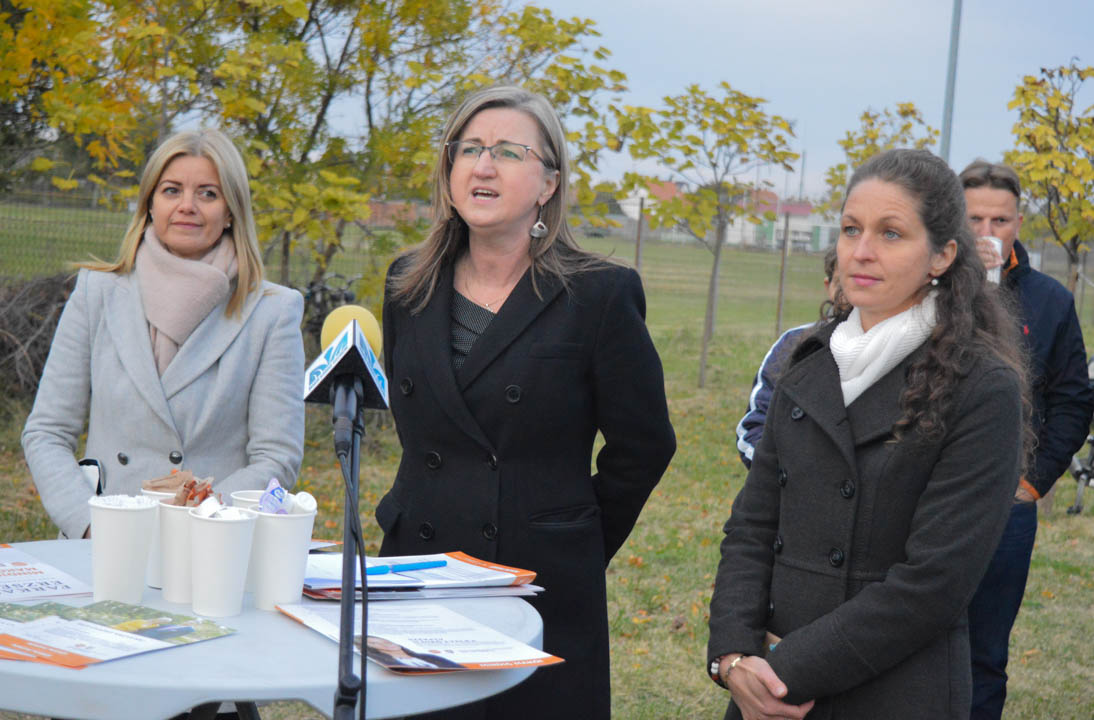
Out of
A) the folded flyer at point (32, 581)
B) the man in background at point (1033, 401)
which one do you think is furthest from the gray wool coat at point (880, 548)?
the man in background at point (1033, 401)

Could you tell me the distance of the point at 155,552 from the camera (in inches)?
91.0

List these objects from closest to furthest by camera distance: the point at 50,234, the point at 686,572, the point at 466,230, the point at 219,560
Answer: the point at 219,560, the point at 466,230, the point at 686,572, the point at 50,234

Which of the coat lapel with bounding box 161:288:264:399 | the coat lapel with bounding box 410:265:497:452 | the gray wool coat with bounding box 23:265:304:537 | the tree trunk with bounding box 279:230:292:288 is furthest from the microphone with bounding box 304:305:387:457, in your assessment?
the tree trunk with bounding box 279:230:292:288

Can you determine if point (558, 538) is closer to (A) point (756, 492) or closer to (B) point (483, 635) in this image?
(A) point (756, 492)

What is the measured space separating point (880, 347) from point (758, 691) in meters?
Result: 0.81

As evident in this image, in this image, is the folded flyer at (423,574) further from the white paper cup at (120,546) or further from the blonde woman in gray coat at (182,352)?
the blonde woman in gray coat at (182,352)

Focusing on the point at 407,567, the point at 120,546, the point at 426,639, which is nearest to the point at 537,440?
the point at 407,567

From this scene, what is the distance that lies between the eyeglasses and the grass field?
0.55m

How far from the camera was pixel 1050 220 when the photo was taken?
9.56 m

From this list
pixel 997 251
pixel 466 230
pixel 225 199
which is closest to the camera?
pixel 466 230

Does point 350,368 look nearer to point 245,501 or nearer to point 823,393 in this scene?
point 245,501

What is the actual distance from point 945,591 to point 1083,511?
8.48 meters

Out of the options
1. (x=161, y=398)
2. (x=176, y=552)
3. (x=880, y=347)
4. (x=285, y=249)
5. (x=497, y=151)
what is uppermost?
(x=497, y=151)

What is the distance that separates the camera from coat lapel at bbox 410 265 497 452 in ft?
9.59
